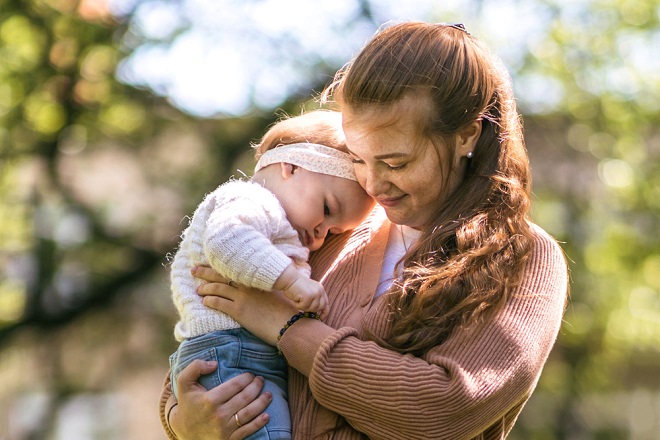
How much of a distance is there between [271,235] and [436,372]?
0.54 m

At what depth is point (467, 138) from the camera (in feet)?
8.43

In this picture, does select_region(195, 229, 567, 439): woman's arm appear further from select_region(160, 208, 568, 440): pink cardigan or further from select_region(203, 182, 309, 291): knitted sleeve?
select_region(203, 182, 309, 291): knitted sleeve

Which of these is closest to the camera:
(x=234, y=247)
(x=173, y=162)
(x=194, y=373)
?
(x=234, y=247)

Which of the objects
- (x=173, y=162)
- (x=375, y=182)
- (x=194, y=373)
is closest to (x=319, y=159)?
(x=375, y=182)

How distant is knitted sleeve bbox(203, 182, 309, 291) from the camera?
7.85ft

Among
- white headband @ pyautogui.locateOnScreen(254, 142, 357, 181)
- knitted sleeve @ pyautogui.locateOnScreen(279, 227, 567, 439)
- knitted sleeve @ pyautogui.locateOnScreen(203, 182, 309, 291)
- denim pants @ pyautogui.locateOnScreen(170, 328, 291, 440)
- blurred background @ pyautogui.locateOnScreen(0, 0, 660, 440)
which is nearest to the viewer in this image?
knitted sleeve @ pyautogui.locateOnScreen(279, 227, 567, 439)

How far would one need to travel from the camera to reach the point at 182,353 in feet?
8.43

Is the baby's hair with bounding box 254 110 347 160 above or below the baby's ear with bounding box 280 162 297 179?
above

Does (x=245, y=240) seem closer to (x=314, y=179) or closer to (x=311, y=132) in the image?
(x=314, y=179)

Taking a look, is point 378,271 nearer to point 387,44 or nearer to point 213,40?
point 387,44

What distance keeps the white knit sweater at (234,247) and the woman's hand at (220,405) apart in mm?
122

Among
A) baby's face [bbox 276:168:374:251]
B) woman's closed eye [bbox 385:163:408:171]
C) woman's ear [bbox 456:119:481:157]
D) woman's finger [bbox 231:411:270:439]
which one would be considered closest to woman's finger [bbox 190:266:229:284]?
baby's face [bbox 276:168:374:251]

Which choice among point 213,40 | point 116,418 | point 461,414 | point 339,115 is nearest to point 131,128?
point 213,40

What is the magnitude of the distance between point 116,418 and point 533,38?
17.1 feet
